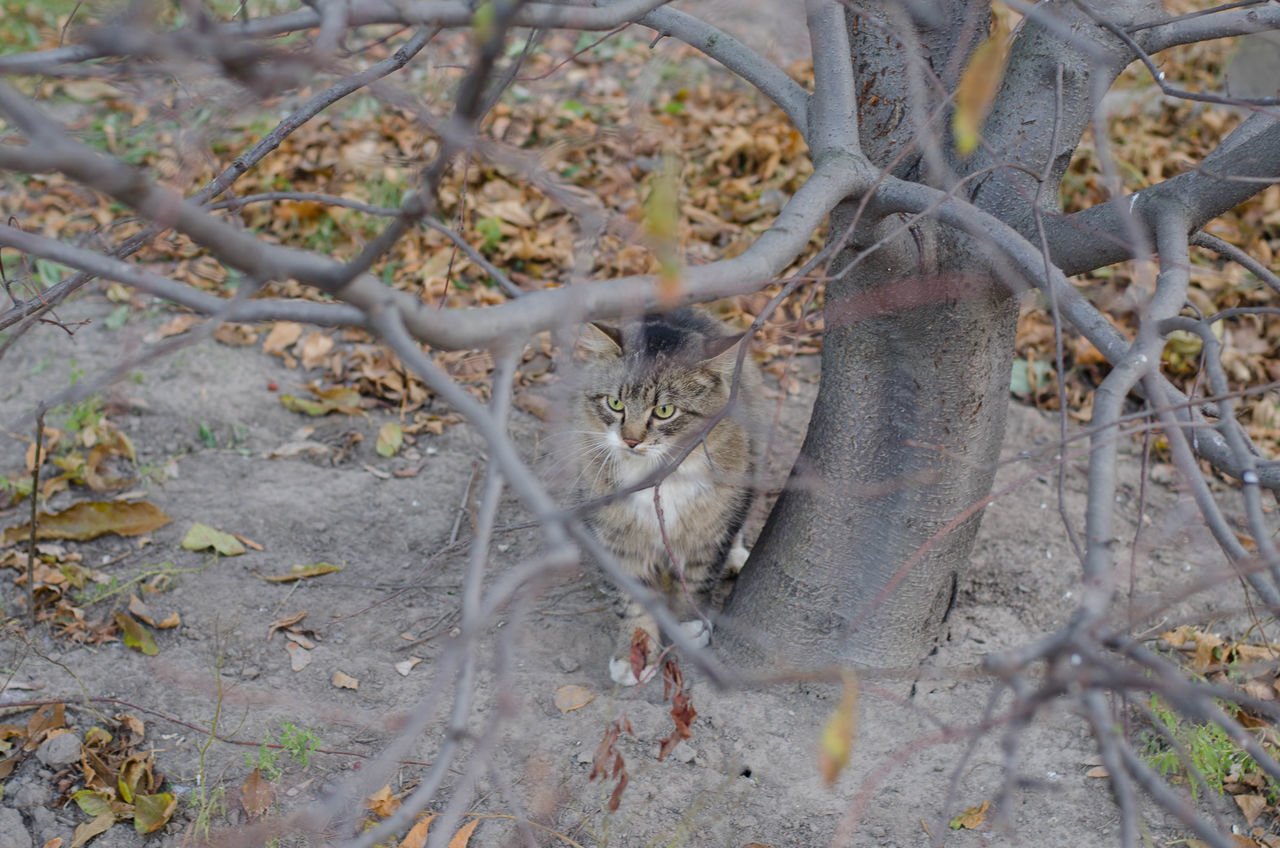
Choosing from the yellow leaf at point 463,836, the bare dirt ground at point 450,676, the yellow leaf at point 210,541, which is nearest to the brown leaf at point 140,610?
the bare dirt ground at point 450,676

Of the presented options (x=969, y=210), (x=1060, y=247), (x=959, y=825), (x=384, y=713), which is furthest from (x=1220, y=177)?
(x=384, y=713)

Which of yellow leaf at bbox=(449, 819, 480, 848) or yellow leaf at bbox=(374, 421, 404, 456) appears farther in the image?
yellow leaf at bbox=(374, 421, 404, 456)

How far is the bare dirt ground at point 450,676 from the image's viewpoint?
96.7 inches

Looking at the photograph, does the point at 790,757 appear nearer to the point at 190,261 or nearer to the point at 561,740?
the point at 561,740

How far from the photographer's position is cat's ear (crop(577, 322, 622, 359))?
9.80ft

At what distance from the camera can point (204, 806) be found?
7.77 feet

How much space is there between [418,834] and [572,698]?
590 millimetres

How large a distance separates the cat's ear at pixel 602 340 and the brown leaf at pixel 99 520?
5.34 feet

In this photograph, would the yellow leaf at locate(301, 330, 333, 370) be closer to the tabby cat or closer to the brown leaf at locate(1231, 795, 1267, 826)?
the tabby cat

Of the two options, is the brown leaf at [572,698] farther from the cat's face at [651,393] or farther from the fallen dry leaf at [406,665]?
the cat's face at [651,393]

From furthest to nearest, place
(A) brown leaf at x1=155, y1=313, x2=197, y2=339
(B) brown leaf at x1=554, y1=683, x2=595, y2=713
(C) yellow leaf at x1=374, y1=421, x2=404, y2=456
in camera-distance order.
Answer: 1. (A) brown leaf at x1=155, y1=313, x2=197, y2=339
2. (C) yellow leaf at x1=374, y1=421, x2=404, y2=456
3. (B) brown leaf at x1=554, y1=683, x2=595, y2=713

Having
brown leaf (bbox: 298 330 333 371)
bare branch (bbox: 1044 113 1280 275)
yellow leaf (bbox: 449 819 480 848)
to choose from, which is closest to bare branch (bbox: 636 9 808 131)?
bare branch (bbox: 1044 113 1280 275)

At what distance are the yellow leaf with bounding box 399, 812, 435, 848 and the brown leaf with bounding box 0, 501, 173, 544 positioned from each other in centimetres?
160

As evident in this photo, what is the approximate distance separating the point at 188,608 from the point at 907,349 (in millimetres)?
2358
